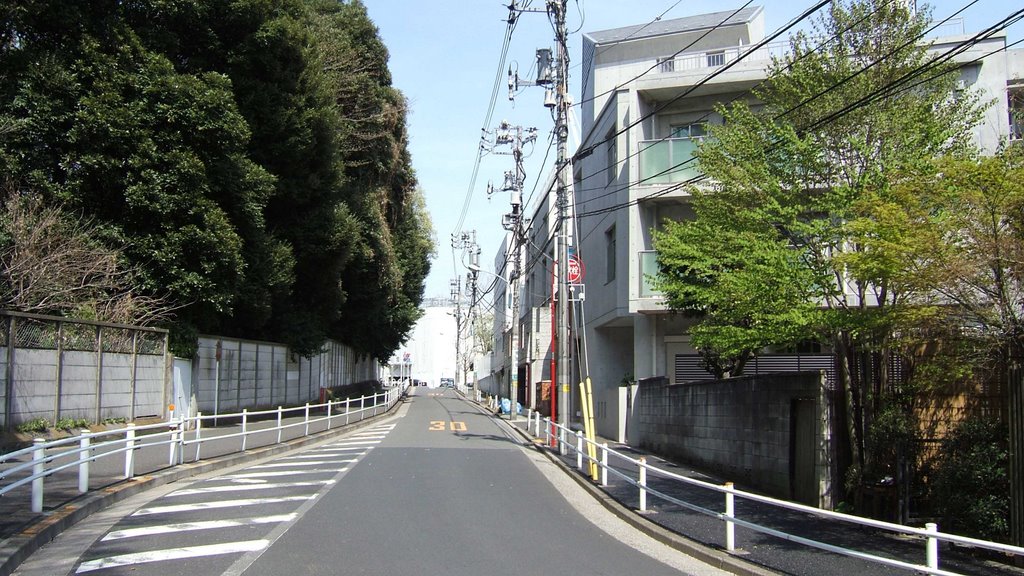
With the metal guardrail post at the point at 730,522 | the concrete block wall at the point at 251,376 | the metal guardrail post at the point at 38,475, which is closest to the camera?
the metal guardrail post at the point at 730,522

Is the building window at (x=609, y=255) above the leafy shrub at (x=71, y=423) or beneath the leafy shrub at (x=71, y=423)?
above

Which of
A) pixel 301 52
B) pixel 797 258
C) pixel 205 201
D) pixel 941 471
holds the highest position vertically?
pixel 301 52

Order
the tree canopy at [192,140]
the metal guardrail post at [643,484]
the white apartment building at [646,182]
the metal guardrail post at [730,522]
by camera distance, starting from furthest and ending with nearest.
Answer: the white apartment building at [646,182], the tree canopy at [192,140], the metal guardrail post at [643,484], the metal guardrail post at [730,522]

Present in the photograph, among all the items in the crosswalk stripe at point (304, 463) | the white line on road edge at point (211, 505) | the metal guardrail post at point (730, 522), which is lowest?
the crosswalk stripe at point (304, 463)

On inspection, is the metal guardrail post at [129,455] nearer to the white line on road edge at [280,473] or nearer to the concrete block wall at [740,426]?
the white line on road edge at [280,473]

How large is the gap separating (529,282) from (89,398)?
4540 centimetres

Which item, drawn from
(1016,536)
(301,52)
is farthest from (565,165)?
(1016,536)

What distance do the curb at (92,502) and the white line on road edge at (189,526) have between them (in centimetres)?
60

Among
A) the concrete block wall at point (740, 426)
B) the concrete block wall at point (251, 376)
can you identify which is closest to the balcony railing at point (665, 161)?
the concrete block wall at point (740, 426)

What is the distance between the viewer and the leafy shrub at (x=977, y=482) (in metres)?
8.44

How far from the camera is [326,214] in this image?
28.4 meters

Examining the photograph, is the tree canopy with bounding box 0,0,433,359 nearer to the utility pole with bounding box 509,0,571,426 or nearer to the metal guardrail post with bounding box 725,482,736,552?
the utility pole with bounding box 509,0,571,426

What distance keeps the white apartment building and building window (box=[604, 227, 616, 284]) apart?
39 millimetres

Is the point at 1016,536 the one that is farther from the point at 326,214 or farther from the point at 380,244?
the point at 380,244
